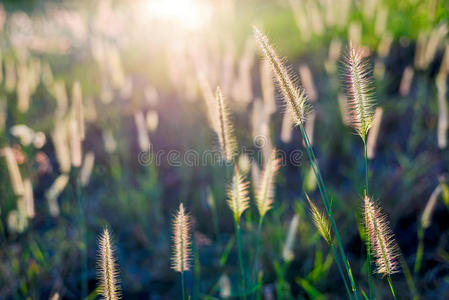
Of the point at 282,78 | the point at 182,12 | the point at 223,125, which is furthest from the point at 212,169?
the point at 182,12

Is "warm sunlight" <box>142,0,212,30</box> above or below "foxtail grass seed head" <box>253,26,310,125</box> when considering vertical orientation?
above

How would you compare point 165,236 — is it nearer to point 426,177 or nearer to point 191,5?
point 426,177

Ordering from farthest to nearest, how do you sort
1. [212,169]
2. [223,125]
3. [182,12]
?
[182,12]
[212,169]
[223,125]

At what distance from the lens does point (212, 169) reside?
10.1 feet

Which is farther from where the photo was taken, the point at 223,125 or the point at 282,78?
the point at 223,125

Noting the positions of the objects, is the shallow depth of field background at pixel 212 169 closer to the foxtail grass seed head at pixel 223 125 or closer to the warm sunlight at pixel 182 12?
the warm sunlight at pixel 182 12

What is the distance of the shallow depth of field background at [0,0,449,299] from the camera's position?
6.81ft

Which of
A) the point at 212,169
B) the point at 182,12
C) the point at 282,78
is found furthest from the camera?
the point at 182,12

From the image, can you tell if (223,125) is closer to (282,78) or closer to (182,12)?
(282,78)

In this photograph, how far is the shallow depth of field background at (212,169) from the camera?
2.07m

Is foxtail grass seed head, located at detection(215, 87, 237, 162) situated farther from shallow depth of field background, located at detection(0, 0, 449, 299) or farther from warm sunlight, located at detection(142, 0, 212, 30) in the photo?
warm sunlight, located at detection(142, 0, 212, 30)

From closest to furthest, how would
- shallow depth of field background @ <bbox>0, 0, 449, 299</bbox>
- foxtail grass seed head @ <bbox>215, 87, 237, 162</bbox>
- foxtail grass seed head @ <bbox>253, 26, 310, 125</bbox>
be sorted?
foxtail grass seed head @ <bbox>253, 26, 310, 125</bbox> → foxtail grass seed head @ <bbox>215, 87, 237, 162</bbox> → shallow depth of field background @ <bbox>0, 0, 449, 299</bbox>

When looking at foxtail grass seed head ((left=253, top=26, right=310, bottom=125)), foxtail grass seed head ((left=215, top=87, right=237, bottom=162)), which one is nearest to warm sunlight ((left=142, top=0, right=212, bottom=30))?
foxtail grass seed head ((left=215, top=87, right=237, bottom=162))

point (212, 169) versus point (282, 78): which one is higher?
point (212, 169)
